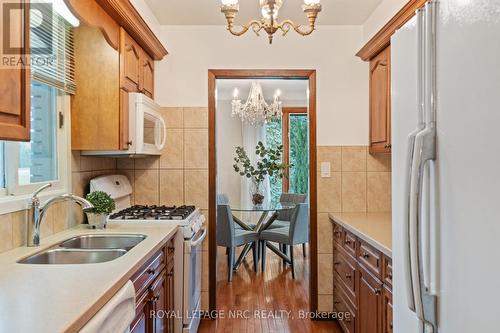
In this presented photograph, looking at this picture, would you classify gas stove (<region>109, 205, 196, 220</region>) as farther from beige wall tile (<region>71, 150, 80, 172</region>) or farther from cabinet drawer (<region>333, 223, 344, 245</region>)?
cabinet drawer (<region>333, 223, 344, 245</region>)

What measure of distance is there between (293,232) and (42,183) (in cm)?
275

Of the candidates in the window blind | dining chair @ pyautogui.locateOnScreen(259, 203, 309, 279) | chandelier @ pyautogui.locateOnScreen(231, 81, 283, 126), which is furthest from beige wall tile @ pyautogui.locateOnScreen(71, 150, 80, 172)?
chandelier @ pyautogui.locateOnScreen(231, 81, 283, 126)

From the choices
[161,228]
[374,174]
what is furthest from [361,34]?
[161,228]

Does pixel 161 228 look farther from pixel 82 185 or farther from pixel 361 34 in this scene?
pixel 361 34

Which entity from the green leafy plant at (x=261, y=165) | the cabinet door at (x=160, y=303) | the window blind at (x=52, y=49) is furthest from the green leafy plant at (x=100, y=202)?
the green leafy plant at (x=261, y=165)

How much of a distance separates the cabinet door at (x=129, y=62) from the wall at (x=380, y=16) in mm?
1828

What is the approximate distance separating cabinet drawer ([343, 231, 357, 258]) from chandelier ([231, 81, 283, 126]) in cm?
299

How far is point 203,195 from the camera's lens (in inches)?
124

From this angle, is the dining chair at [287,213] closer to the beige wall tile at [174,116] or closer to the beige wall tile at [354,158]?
the beige wall tile at [354,158]

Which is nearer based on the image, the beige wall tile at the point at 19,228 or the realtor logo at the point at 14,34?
the realtor logo at the point at 14,34

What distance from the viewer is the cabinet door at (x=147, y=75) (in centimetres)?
280

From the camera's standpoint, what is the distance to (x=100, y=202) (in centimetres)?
228

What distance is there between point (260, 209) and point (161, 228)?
1.96 meters

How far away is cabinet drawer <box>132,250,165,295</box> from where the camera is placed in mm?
1604
